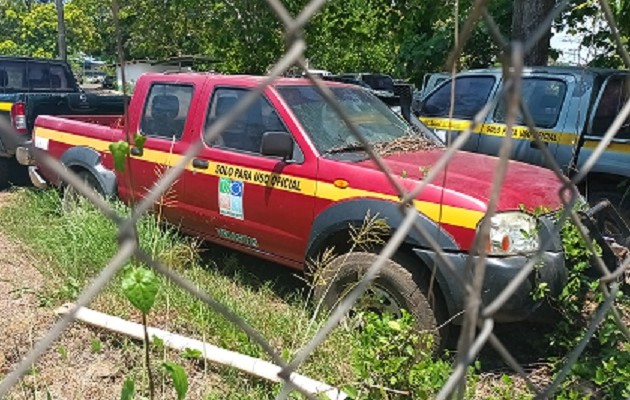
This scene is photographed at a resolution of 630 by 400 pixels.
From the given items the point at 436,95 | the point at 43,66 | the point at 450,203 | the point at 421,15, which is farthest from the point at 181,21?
the point at 450,203

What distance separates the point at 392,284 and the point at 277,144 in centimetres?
114

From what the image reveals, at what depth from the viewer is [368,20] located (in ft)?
33.0

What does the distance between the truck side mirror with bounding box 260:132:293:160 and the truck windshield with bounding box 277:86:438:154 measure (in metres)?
0.17

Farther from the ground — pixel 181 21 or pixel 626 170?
pixel 181 21

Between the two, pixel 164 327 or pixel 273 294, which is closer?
pixel 164 327

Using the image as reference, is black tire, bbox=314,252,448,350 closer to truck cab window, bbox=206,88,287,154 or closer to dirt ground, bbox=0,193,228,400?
dirt ground, bbox=0,193,228,400

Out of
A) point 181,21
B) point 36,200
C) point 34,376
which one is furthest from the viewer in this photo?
point 181,21

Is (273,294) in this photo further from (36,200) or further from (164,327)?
(36,200)

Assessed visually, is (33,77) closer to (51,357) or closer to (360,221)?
(51,357)

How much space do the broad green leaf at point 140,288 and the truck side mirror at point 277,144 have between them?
7.65 ft

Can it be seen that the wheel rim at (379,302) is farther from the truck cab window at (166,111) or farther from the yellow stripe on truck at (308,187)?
the truck cab window at (166,111)

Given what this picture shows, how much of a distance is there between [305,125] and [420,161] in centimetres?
78

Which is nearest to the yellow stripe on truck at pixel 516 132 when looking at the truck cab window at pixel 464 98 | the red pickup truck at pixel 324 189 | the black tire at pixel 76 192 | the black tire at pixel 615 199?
the truck cab window at pixel 464 98

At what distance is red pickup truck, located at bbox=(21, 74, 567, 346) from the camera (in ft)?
10.7
